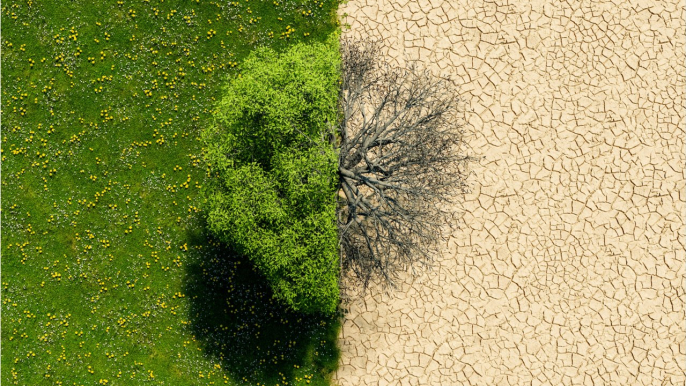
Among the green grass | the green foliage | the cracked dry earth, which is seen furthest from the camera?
the green grass

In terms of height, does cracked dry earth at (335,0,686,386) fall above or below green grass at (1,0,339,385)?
above

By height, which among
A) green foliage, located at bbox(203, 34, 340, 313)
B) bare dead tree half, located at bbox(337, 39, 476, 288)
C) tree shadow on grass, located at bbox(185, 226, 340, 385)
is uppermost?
bare dead tree half, located at bbox(337, 39, 476, 288)

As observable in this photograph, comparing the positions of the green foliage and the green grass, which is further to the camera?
the green grass

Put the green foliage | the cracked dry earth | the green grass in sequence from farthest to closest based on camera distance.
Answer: the green grass < the cracked dry earth < the green foliage

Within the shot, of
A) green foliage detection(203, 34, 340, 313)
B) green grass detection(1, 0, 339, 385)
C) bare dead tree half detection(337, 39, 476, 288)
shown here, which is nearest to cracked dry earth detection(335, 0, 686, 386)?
bare dead tree half detection(337, 39, 476, 288)

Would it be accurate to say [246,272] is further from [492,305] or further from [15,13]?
[15,13]

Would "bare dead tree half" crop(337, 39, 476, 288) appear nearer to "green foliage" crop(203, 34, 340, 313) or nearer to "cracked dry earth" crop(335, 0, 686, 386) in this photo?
"cracked dry earth" crop(335, 0, 686, 386)

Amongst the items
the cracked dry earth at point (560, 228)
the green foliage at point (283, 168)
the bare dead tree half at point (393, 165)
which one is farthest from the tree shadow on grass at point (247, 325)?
the green foliage at point (283, 168)

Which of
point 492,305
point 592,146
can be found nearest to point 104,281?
point 492,305
